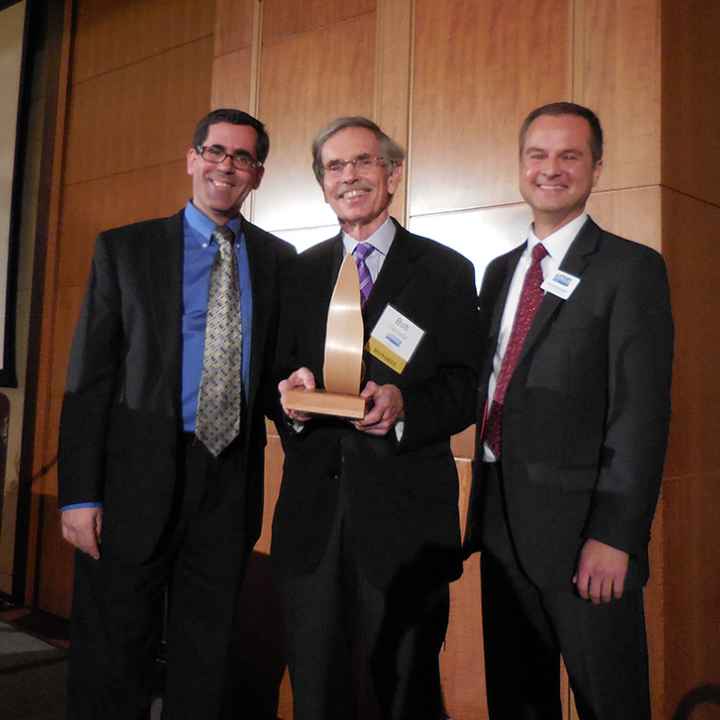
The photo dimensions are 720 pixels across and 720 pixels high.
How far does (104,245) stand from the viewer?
68.3 inches

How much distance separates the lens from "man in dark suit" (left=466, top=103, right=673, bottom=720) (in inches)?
55.1

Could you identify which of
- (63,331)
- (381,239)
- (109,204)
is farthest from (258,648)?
(109,204)

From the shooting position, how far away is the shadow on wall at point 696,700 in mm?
1997

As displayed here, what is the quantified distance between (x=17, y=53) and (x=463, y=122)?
3.20m

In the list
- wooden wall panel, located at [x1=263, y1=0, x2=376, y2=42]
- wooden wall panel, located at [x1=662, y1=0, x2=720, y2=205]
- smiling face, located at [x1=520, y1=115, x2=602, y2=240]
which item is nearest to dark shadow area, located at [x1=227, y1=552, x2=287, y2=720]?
smiling face, located at [x1=520, y1=115, x2=602, y2=240]

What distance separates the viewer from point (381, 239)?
1578 mm

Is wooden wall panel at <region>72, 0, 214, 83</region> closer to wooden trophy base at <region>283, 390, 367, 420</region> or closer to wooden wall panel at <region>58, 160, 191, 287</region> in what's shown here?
wooden wall panel at <region>58, 160, 191, 287</region>

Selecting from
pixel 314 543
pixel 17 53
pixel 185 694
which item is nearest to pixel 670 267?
pixel 314 543

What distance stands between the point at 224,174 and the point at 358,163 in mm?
395

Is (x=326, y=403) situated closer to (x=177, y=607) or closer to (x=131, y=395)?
(x=131, y=395)

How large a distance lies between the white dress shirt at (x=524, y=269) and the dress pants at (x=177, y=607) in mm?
634

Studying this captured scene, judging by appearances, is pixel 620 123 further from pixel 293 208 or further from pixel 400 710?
pixel 400 710

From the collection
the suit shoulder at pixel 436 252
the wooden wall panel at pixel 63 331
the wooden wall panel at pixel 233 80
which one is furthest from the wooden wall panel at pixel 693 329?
the wooden wall panel at pixel 63 331

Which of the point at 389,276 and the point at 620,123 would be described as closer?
the point at 389,276
